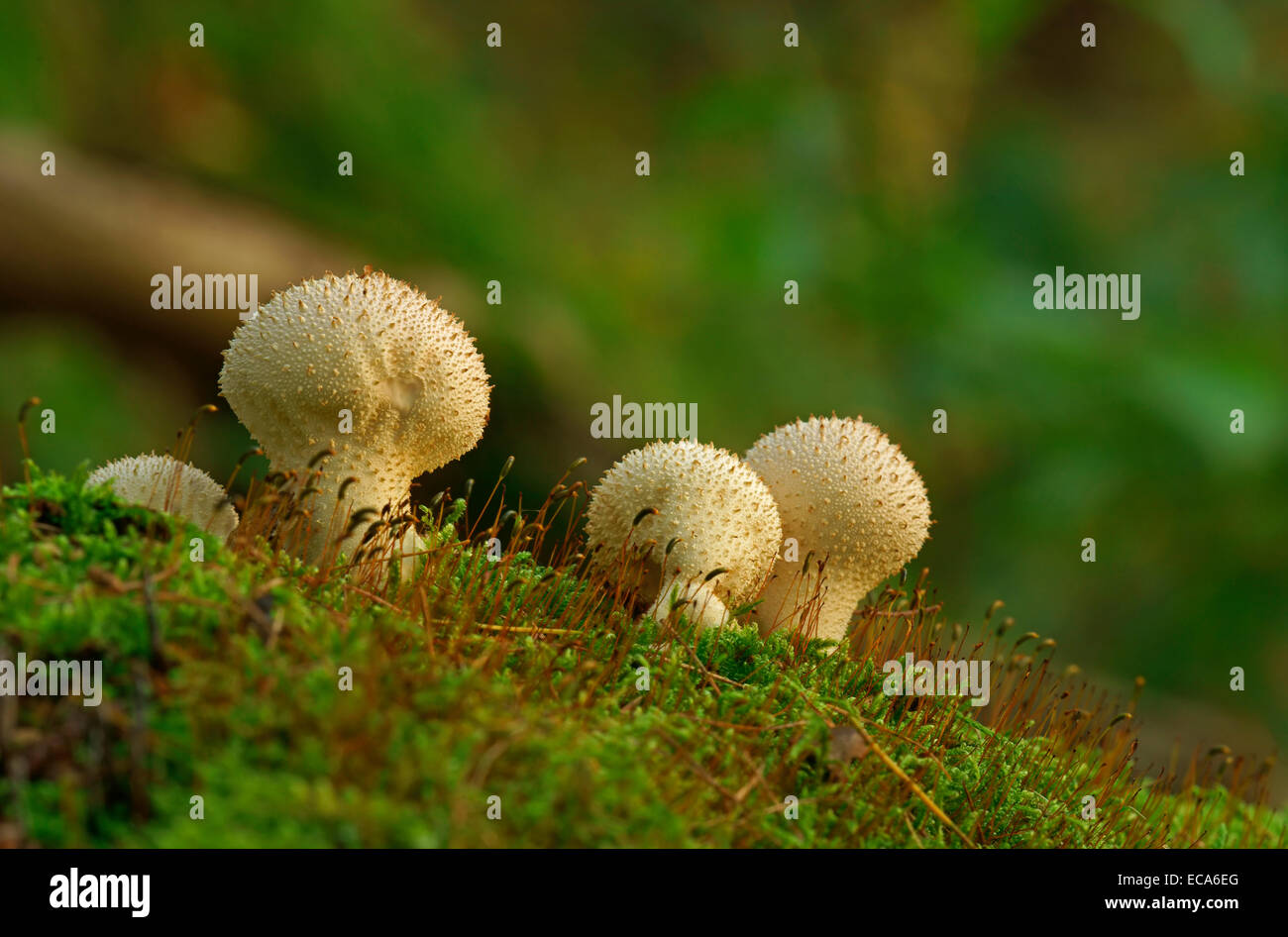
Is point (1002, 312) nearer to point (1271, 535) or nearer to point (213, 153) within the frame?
point (1271, 535)

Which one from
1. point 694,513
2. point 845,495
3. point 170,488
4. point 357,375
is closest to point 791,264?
point 845,495

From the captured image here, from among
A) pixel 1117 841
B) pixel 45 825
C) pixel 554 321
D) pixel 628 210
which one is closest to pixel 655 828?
pixel 45 825

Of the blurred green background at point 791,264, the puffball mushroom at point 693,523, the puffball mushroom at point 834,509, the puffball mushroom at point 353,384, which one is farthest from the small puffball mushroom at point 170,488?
the blurred green background at point 791,264

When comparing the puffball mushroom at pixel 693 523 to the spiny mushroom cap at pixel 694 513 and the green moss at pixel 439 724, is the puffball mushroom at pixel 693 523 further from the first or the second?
the green moss at pixel 439 724

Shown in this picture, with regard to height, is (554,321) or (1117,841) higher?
(554,321)

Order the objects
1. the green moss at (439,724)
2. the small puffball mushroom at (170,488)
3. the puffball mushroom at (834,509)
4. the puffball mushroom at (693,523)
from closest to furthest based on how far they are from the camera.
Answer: the green moss at (439,724), the small puffball mushroom at (170,488), the puffball mushroom at (693,523), the puffball mushroom at (834,509)
